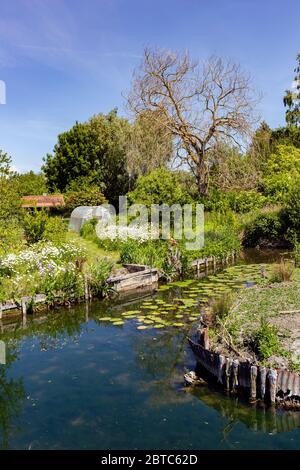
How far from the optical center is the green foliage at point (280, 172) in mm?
29375

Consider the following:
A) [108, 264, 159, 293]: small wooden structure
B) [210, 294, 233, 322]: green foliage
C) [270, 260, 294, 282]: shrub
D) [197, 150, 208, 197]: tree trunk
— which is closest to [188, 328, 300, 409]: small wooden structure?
[210, 294, 233, 322]: green foliage

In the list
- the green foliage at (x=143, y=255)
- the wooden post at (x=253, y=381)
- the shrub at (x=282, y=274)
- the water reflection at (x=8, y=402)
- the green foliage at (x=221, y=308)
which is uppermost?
the green foliage at (x=143, y=255)

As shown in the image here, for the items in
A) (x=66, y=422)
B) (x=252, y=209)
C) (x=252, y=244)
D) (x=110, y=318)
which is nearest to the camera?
(x=66, y=422)

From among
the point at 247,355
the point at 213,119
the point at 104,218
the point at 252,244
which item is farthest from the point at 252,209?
the point at 247,355

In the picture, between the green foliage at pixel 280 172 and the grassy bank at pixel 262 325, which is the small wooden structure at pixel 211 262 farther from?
the green foliage at pixel 280 172

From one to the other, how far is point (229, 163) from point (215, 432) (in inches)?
973

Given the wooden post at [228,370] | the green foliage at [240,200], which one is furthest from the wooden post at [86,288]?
the green foliage at [240,200]

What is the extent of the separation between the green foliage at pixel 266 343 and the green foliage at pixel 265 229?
17868 millimetres

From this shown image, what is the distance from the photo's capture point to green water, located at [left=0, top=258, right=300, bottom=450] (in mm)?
6531

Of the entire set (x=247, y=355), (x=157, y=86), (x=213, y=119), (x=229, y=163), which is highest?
(x=157, y=86)

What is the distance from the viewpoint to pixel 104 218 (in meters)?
24.4

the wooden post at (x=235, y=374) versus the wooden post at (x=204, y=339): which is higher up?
the wooden post at (x=204, y=339)

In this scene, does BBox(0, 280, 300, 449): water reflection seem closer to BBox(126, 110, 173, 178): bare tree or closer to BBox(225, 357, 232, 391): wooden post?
BBox(225, 357, 232, 391): wooden post

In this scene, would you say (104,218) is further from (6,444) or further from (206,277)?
(6,444)
